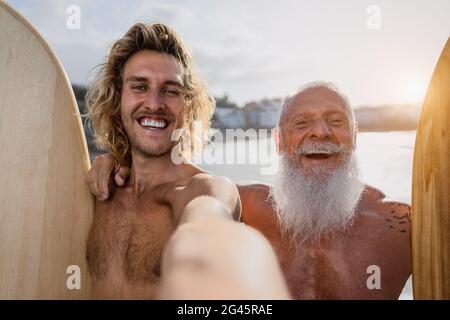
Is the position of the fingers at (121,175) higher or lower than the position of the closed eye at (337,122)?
lower

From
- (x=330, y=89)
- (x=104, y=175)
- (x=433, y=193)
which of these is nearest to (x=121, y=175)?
(x=104, y=175)

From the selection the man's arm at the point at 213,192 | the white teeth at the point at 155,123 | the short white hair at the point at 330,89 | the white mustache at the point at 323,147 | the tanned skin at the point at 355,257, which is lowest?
the tanned skin at the point at 355,257

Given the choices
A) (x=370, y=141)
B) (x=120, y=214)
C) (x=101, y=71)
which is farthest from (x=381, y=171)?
(x=101, y=71)

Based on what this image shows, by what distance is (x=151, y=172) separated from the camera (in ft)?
5.57

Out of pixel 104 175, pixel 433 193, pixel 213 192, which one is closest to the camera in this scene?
pixel 213 192

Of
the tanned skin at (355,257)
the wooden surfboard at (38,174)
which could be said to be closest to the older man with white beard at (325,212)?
the tanned skin at (355,257)

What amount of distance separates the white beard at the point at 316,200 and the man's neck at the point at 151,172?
0.41 meters

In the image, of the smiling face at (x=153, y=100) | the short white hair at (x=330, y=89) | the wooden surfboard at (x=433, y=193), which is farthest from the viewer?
the short white hair at (x=330, y=89)

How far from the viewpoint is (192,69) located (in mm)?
1753

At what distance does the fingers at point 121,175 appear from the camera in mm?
1699

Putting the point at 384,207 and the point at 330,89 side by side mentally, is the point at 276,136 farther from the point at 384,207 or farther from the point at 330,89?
the point at 384,207

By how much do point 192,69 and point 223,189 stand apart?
21.5 inches

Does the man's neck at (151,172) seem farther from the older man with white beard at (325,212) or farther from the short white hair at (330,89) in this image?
the short white hair at (330,89)

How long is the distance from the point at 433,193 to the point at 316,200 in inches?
15.7
